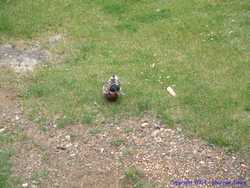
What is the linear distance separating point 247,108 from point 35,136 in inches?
151

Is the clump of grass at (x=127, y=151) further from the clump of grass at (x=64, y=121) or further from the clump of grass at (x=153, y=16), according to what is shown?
the clump of grass at (x=153, y=16)

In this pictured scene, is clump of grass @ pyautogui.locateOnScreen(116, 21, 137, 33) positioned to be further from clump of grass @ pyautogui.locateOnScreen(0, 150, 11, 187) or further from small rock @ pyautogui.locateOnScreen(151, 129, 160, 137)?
clump of grass @ pyautogui.locateOnScreen(0, 150, 11, 187)

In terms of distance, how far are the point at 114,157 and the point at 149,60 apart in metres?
3.23

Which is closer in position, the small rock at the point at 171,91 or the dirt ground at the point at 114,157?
the dirt ground at the point at 114,157

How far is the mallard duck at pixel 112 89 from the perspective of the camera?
9516 mm

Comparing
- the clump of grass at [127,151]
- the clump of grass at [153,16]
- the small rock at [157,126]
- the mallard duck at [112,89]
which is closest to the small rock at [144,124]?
the small rock at [157,126]

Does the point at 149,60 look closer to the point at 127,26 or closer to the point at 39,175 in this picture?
the point at 127,26

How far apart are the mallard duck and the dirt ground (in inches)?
23.4

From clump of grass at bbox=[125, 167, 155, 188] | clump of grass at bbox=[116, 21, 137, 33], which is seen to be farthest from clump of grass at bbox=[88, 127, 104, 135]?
→ clump of grass at bbox=[116, 21, 137, 33]

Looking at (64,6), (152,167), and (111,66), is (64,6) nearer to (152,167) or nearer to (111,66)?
(111,66)

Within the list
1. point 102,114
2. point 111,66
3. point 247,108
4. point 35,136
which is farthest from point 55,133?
point 247,108

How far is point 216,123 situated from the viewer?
927 centimetres

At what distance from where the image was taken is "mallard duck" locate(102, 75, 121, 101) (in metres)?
9.52

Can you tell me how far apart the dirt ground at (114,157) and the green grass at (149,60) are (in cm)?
31
